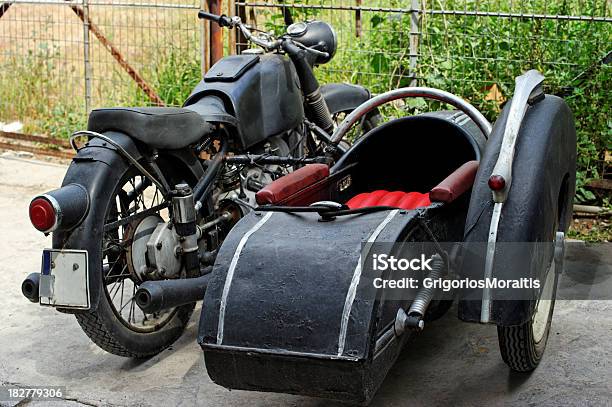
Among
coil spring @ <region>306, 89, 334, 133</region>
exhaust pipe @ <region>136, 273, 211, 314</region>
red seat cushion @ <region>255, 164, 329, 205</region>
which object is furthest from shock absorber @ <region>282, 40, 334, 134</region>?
exhaust pipe @ <region>136, 273, 211, 314</region>

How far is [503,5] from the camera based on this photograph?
25.5 feet

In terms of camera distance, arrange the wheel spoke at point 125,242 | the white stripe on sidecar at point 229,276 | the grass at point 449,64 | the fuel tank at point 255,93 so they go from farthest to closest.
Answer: the grass at point 449,64 → the fuel tank at point 255,93 → the wheel spoke at point 125,242 → the white stripe on sidecar at point 229,276

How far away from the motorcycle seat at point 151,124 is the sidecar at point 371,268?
2.11 feet

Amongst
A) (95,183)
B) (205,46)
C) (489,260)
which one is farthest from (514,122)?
(205,46)

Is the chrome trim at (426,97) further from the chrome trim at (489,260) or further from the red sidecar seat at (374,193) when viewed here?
the chrome trim at (489,260)

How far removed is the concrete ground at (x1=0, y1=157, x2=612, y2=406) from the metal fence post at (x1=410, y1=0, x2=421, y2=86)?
256 cm

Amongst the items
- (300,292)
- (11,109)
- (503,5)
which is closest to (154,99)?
(11,109)

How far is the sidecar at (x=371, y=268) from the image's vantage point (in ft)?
11.1

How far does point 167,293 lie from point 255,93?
60.6 inches

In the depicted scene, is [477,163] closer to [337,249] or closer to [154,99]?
[337,249]

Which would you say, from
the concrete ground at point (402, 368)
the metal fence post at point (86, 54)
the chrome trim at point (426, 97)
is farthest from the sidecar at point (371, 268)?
the metal fence post at point (86, 54)

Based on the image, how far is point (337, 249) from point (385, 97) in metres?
1.59

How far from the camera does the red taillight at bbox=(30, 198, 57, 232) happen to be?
4027 mm

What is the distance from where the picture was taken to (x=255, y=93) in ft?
17.1
